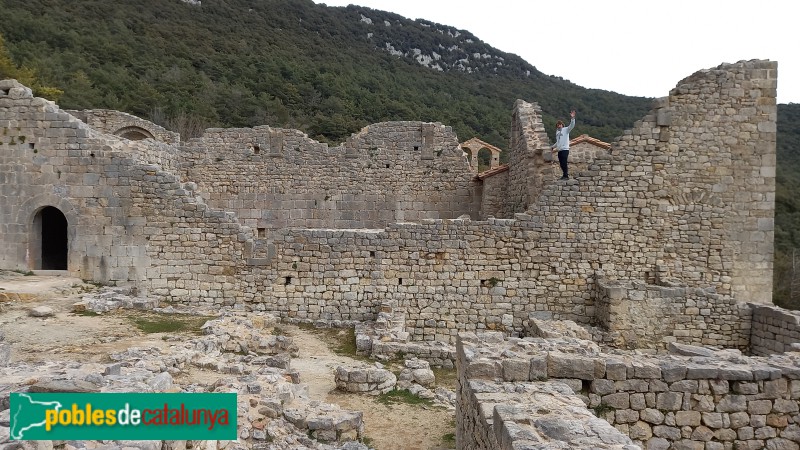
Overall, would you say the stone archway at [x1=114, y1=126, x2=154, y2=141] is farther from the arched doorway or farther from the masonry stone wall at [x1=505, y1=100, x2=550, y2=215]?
the masonry stone wall at [x1=505, y1=100, x2=550, y2=215]

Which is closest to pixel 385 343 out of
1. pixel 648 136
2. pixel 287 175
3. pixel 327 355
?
pixel 327 355

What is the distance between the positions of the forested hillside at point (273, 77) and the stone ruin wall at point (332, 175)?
1167cm

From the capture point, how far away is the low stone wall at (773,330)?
9.34m

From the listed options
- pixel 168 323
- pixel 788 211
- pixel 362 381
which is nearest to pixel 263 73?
pixel 168 323

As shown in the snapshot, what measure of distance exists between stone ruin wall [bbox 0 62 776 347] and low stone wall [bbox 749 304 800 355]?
0.92 metres

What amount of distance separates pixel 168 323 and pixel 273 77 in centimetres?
3851

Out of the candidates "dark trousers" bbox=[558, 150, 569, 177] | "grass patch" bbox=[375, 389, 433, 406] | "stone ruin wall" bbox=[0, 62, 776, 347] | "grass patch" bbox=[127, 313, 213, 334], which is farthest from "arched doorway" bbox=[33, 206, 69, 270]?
"dark trousers" bbox=[558, 150, 569, 177]

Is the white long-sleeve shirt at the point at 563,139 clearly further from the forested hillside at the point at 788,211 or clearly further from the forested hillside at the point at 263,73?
the forested hillside at the point at 263,73

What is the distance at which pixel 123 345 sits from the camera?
26.7 feet

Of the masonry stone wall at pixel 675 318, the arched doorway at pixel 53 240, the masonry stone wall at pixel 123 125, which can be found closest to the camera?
the masonry stone wall at pixel 675 318

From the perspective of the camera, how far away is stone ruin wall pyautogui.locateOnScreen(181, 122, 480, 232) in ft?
53.5

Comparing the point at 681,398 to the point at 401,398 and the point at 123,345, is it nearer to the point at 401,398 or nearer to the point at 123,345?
the point at 401,398

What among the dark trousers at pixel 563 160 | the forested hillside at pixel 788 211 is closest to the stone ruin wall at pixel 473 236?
the dark trousers at pixel 563 160

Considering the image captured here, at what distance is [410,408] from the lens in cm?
738
